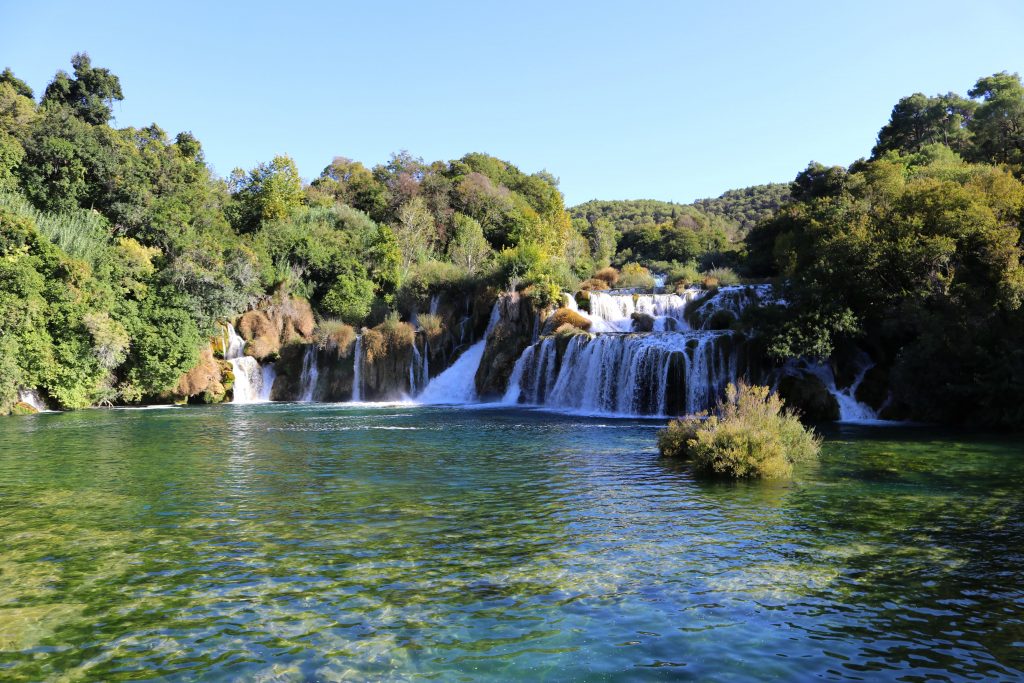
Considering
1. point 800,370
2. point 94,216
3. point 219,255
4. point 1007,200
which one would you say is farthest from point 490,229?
point 1007,200

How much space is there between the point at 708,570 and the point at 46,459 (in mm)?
14812

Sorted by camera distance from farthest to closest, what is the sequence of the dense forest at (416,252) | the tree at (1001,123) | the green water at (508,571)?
the tree at (1001,123), the dense forest at (416,252), the green water at (508,571)

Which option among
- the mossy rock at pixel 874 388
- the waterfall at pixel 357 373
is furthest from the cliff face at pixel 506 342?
the mossy rock at pixel 874 388

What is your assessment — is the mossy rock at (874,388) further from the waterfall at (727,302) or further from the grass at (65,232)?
the grass at (65,232)

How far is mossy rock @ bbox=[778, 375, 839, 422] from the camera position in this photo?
24.2 meters

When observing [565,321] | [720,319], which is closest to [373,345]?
[565,321]

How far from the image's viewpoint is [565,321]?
33.3 meters

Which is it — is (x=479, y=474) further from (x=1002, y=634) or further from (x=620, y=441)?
(x=1002, y=634)

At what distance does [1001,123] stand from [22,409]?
59132 mm

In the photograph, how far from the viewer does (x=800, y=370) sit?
25.8 m

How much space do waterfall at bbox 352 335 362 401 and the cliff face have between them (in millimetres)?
7240

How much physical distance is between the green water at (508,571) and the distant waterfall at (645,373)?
35.6 ft

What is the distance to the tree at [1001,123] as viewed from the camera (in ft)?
135

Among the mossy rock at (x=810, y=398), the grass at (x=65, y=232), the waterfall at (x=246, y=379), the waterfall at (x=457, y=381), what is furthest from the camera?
the waterfall at (x=246, y=379)
